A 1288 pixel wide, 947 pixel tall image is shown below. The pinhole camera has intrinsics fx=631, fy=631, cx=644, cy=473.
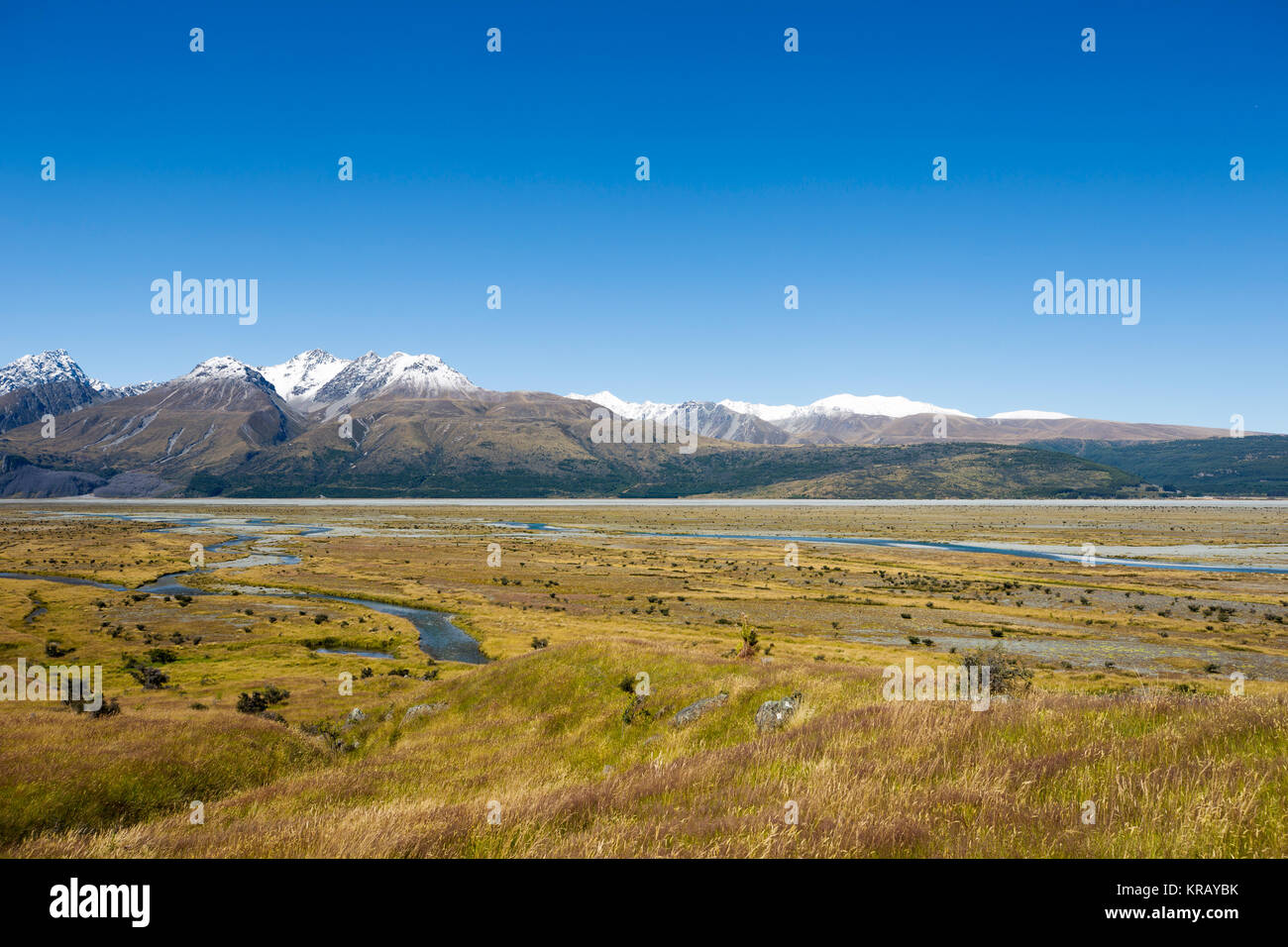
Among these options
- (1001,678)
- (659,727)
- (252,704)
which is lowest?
(252,704)

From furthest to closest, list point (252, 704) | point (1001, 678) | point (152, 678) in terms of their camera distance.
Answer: point (152, 678)
point (252, 704)
point (1001, 678)

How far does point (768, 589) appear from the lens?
7869cm

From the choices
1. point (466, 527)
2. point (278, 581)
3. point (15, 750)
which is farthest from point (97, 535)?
point (15, 750)

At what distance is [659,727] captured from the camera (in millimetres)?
21703

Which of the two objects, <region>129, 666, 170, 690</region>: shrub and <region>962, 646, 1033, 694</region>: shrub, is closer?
<region>962, 646, 1033, 694</region>: shrub

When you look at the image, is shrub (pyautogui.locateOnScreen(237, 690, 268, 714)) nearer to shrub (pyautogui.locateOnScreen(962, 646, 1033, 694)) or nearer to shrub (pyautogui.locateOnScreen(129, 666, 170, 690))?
shrub (pyautogui.locateOnScreen(129, 666, 170, 690))

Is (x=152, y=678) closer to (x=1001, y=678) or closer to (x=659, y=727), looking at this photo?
(x=659, y=727)

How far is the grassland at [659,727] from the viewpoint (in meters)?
6.89

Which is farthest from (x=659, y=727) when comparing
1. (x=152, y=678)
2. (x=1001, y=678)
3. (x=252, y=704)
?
(x=152, y=678)

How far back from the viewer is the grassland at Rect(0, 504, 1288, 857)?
22.6 feet

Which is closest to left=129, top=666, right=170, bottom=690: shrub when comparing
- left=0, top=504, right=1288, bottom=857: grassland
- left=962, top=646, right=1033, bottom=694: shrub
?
left=0, top=504, right=1288, bottom=857: grassland

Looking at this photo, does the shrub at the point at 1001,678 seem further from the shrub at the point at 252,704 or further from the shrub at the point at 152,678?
the shrub at the point at 152,678
